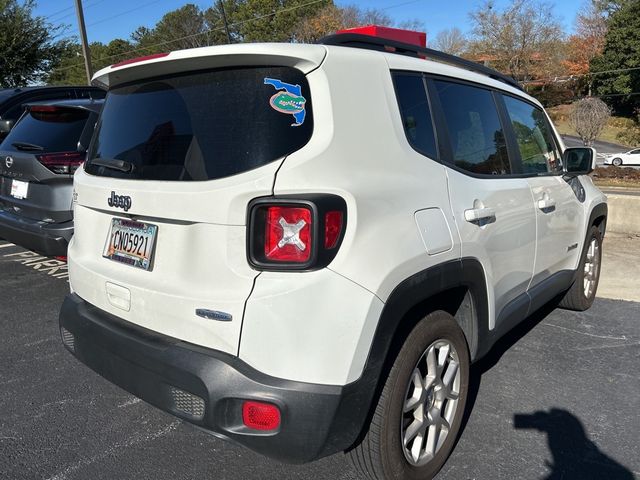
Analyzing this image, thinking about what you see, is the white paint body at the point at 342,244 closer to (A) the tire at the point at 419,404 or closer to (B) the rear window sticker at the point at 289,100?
(B) the rear window sticker at the point at 289,100

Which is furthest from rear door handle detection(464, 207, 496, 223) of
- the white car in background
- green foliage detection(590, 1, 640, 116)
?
green foliage detection(590, 1, 640, 116)

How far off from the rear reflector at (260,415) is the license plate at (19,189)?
3725 mm

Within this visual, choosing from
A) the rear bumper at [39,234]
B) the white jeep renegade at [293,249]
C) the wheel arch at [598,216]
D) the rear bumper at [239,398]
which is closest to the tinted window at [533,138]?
the wheel arch at [598,216]

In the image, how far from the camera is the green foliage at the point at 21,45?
2552cm

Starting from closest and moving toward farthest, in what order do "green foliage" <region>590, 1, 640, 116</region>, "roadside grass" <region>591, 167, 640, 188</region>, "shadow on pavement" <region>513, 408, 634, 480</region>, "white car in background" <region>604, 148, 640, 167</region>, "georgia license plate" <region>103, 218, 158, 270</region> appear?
"georgia license plate" <region>103, 218, 158, 270</region>
"shadow on pavement" <region>513, 408, 634, 480</region>
"roadside grass" <region>591, 167, 640, 188</region>
"white car in background" <region>604, 148, 640, 167</region>
"green foliage" <region>590, 1, 640, 116</region>

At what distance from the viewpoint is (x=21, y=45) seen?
26047 mm

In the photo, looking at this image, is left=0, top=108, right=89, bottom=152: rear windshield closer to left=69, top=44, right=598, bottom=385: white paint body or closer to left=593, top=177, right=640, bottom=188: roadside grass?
left=69, top=44, right=598, bottom=385: white paint body

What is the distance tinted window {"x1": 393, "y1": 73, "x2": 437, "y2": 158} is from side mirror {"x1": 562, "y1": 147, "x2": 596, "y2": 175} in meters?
1.90

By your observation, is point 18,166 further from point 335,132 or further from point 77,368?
point 335,132

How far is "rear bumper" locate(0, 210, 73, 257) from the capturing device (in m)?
4.29

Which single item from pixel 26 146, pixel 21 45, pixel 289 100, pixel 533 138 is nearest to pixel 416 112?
pixel 289 100

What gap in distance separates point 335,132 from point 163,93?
881 millimetres

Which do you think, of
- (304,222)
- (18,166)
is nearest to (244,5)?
(18,166)

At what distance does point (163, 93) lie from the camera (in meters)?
2.38
